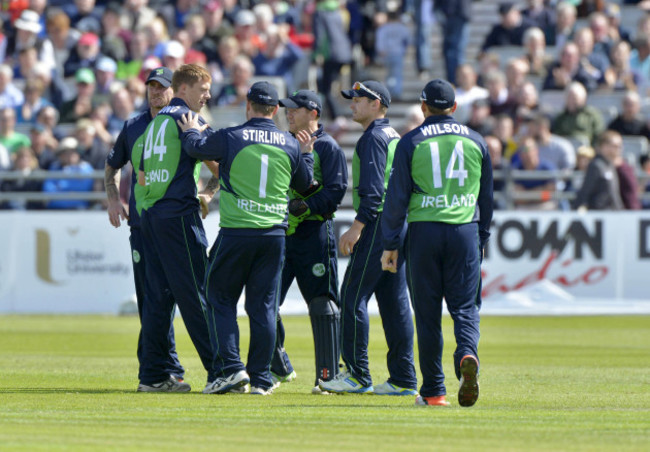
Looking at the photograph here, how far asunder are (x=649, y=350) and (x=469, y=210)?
245 inches

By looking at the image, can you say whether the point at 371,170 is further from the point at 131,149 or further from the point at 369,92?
the point at 131,149

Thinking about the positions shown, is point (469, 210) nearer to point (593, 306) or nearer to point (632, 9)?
point (593, 306)

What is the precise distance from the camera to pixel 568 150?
22.6 m

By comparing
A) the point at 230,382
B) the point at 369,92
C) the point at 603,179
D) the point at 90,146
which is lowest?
the point at 230,382

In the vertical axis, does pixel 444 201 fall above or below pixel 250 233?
above

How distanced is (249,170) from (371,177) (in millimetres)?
952

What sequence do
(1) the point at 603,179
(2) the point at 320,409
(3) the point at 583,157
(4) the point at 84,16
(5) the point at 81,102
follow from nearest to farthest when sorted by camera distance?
(2) the point at 320,409
(1) the point at 603,179
(3) the point at 583,157
(5) the point at 81,102
(4) the point at 84,16

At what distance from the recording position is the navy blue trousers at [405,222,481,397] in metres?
9.86

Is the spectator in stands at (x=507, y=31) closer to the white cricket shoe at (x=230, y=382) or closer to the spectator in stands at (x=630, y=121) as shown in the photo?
the spectator in stands at (x=630, y=121)

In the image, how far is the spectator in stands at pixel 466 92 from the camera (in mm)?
24234

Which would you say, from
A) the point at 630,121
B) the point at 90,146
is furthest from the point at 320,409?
the point at 630,121

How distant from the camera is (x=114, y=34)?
27328 millimetres

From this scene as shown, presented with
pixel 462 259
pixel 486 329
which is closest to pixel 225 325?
pixel 462 259

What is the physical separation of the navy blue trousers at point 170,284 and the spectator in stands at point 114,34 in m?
16.1
